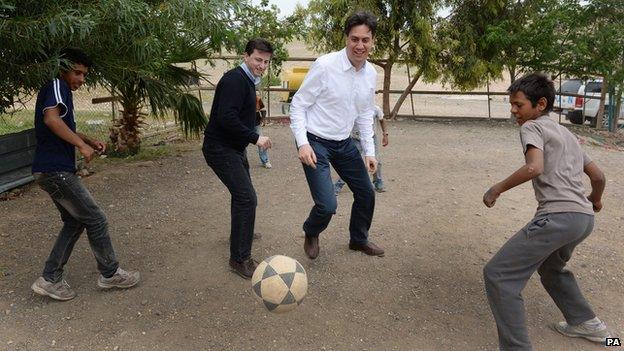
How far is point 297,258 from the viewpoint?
4.34m

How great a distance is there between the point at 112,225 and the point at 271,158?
385 centimetres

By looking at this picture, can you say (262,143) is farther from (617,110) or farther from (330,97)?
(617,110)

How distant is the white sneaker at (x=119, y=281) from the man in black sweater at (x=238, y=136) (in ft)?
2.55

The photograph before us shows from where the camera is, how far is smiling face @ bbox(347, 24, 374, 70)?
3.77 metres

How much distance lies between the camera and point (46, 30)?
11.8ft

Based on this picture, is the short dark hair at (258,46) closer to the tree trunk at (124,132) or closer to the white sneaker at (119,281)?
the white sneaker at (119,281)

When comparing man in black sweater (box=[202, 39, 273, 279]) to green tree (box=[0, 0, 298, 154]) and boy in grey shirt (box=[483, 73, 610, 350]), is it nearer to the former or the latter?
green tree (box=[0, 0, 298, 154])

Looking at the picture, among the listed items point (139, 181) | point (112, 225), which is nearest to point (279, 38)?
point (139, 181)

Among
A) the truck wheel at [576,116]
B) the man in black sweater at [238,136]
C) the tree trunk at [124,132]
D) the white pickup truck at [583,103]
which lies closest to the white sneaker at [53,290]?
the man in black sweater at [238,136]

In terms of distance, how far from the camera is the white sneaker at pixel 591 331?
126 inches

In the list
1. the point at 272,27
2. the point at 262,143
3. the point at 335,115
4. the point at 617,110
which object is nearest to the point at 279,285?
the point at 262,143

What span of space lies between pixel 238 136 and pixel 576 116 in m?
13.7

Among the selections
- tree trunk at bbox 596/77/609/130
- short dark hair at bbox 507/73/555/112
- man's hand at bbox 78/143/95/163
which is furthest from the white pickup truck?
man's hand at bbox 78/143/95/163

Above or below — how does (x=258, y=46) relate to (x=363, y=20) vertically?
below
